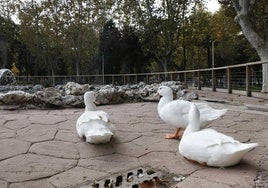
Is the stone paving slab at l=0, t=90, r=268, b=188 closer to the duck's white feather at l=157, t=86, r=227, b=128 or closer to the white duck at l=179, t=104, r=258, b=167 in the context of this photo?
the white duck at l=179, t=104, r=258, b=167

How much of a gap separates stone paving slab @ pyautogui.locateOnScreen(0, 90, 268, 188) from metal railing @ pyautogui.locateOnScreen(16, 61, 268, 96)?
514cm

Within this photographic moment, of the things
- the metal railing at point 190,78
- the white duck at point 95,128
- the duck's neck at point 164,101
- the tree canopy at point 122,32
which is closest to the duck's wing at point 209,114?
the duck's neck at point 164,101

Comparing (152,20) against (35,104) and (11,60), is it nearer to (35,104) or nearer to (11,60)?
(35,104)

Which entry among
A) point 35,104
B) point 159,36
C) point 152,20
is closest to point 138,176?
point 35,104

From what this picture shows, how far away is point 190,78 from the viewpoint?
17.1 meters

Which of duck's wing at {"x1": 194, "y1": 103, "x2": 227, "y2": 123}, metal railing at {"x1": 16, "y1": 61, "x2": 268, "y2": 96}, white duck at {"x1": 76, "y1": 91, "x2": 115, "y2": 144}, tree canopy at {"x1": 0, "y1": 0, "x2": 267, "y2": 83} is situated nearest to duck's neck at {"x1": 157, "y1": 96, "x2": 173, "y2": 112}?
duck's wing at {"x1": 194, "y1": 103, "x2": 227, "y2": 123}

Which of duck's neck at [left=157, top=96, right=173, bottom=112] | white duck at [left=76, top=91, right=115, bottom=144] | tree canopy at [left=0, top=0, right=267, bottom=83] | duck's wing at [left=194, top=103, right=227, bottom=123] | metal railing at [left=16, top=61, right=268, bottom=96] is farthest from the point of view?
tree canopy at [left=0, top=0, right=267, bottom=83]

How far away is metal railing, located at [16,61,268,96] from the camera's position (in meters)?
11.7

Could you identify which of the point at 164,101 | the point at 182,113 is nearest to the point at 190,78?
the point at 164,101

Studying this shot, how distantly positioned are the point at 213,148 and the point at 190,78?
14.9 m

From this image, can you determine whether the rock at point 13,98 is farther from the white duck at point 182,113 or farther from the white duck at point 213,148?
the white duck at point 213,148

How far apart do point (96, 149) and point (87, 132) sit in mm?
221

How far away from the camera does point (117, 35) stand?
2791cm

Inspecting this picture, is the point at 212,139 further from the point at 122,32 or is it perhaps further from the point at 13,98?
the point at 122,32
